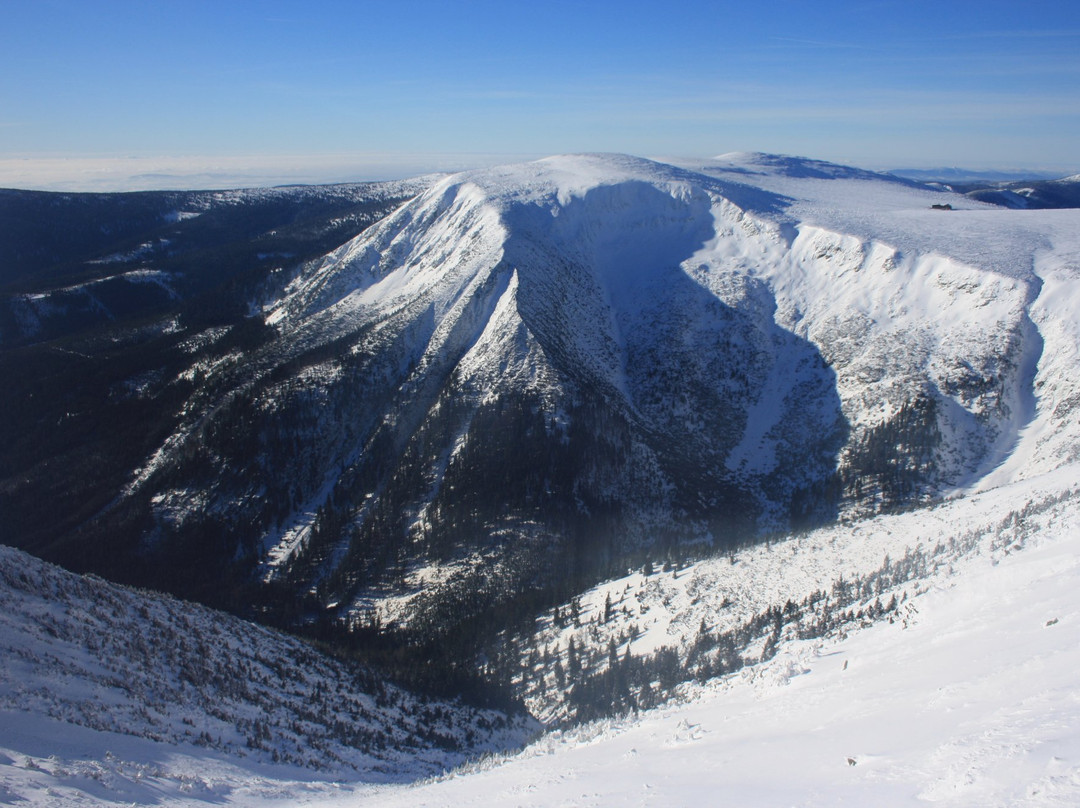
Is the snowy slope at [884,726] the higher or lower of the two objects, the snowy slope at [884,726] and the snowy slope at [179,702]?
the higher

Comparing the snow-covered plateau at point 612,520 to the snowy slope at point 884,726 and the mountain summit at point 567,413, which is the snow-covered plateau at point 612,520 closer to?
the snowy slope at point 884,726

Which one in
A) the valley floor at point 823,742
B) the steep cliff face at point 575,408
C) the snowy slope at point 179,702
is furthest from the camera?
the steep cliff face at point 575,408

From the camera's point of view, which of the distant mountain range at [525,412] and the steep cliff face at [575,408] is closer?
the distant mountain range at [525,412]

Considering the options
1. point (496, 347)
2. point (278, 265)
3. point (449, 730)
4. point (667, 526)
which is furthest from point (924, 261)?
point (278, 265)

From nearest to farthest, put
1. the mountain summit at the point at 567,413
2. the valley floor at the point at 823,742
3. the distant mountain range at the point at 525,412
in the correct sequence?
the valley floor at the point at 823,742, the distant mountain range at the point at 525,412, the mountain summit at the point at 567,413

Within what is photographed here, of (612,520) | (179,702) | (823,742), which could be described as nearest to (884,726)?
(823,742)

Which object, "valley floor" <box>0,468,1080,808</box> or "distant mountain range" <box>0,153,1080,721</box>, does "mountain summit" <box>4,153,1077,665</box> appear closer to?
"distant mountain range" <box>0,153,1080,721</box>

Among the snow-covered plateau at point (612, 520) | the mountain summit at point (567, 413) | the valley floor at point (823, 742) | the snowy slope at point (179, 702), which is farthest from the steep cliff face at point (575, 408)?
the valley floor at point (823, 742)
